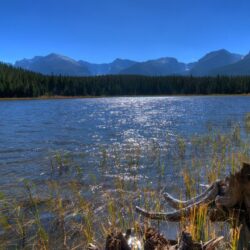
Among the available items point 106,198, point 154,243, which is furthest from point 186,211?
point 106,198

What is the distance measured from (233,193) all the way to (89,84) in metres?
175

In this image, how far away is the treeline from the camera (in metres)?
137

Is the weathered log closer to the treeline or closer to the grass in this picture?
the grass

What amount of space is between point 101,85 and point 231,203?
18234cm

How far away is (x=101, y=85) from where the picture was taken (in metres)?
186

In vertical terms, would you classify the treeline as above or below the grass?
above

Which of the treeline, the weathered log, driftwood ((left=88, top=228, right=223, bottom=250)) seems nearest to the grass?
the weathered log

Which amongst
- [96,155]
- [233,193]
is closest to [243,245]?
[233,193]

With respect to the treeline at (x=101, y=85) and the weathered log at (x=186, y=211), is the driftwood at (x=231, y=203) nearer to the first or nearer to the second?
the weathered log at (x=186, y=211)

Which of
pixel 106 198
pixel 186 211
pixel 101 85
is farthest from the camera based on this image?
pixel 101 85

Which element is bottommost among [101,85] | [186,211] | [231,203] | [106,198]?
[106,198]

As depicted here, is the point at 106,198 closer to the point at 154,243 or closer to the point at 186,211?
the point at 186,211

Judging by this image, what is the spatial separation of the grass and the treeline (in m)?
118

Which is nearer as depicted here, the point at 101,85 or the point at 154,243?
the point at 154,243
